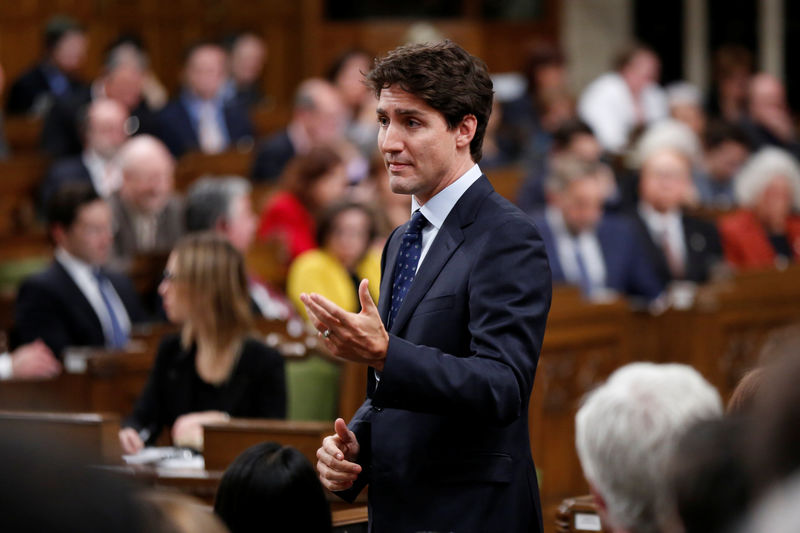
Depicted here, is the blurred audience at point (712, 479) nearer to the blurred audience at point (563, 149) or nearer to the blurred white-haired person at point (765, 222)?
the blurred white-haired person at point (765, 222)

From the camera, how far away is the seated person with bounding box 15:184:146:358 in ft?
15.0

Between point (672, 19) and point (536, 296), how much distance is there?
38.5 ft

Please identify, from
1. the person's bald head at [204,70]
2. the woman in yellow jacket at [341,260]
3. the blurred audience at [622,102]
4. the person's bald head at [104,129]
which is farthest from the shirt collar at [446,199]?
the blurred audience at [622,102]

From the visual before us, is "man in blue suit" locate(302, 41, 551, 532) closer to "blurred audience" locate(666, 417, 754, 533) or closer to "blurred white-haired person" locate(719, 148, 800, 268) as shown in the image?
"blurred audience" locate(666, 417, 754, 533)

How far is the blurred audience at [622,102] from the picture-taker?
32.8ft

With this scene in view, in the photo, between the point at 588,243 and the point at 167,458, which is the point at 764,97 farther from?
the point at 167,458

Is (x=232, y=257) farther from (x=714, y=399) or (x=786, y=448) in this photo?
(x=786, y=448)

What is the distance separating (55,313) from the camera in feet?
15.1

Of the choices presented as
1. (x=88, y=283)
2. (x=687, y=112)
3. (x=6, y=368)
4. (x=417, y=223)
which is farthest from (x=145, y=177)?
(x=687, y=112)

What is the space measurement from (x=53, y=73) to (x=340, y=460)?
745 centimetres

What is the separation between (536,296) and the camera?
84.6 inches

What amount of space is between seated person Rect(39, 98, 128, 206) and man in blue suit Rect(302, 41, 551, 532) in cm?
507

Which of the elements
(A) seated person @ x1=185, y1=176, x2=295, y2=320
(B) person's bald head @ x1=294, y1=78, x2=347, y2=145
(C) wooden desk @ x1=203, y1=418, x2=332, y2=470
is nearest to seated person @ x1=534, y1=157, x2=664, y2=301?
(A) seated person @ x1=185, y1=176, x2=295, y2=320

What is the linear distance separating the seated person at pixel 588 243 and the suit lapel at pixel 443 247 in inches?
138
